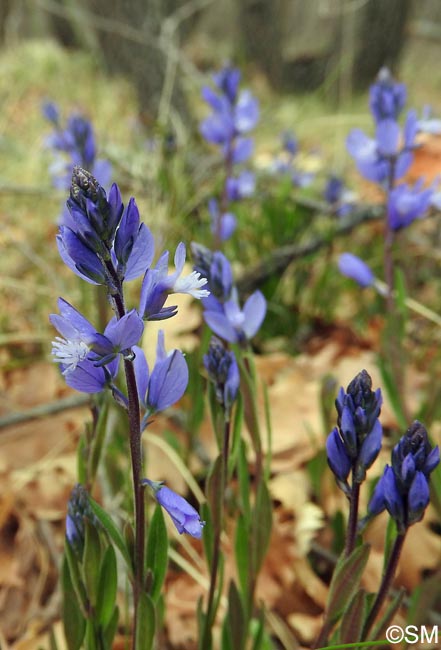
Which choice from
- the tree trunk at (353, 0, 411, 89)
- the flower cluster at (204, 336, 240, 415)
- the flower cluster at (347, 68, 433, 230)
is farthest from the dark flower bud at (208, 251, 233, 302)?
the tree trunk at (353, 0, 411, 89)

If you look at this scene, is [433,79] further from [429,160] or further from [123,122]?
[429,160]

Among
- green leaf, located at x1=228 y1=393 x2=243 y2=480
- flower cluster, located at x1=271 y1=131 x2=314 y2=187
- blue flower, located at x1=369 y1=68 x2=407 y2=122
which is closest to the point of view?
green leaf, located at x1=228 y1=393 x2=243 y2=480

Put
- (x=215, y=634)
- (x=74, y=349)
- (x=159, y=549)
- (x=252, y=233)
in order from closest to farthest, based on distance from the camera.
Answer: (x=74, y=349)
(x=159, y=549)
(x=215, y=634)
(x=252, y=233)

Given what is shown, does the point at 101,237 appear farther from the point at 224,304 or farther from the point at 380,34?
the point at 380,34

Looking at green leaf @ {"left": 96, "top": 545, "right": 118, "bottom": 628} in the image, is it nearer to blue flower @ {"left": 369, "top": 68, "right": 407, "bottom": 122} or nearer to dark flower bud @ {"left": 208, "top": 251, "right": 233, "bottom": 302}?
dark flower bud @ {"left": 208, "top": 251, "right": 233, "bottom": 302}

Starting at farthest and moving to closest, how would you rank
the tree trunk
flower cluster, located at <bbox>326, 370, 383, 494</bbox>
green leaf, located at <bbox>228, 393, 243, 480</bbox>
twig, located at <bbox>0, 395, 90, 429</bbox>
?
the tree trunk, twig, located at <bbox>0, 395, 90, 429</bbox>, green leaf, located at <bbox>228, 393, 243, 480</bbox>, flower cluster, located at <bbox>326, 370, 383, 494</bbox>

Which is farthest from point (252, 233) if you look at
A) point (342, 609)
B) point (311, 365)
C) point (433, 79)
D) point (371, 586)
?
point (433, 79)
